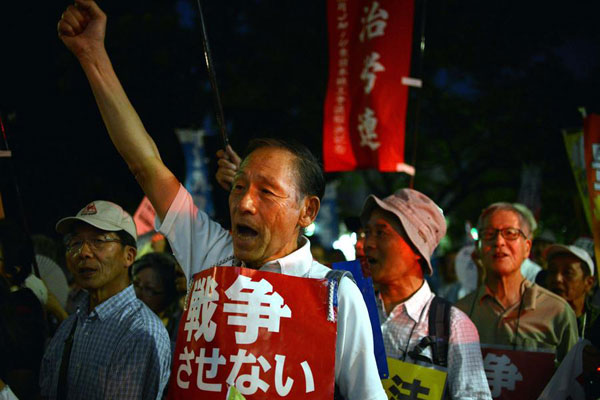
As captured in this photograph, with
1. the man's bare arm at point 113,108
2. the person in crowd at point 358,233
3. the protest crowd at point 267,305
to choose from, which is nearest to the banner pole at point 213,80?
the protest crowd at point 267,305

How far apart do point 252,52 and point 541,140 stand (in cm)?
727

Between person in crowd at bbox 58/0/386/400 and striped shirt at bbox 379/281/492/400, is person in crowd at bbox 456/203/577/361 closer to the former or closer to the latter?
striped shirt at bbox 379/281/492/400

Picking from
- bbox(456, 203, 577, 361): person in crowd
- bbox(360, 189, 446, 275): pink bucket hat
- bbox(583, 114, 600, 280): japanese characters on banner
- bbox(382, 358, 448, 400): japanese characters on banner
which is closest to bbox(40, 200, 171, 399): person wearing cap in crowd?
bbox(382, 358, 448, 400): japanese characters on banner

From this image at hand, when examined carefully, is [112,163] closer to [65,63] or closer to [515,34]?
[65,63]

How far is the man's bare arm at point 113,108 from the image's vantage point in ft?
8.51

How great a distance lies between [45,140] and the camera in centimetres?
1138

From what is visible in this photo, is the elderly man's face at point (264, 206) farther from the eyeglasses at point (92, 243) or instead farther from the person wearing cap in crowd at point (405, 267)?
the eyeglasses at point (92, 243)

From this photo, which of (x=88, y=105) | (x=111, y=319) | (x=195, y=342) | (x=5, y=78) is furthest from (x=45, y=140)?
(x=195, y=342)

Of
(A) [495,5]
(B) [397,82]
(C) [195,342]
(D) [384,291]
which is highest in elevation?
(A) [495,5]

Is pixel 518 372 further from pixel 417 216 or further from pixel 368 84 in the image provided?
pixel 368 84

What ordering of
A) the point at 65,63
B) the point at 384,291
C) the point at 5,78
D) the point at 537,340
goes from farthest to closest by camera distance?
the point at 65,63 < the point at 5,78 < the point at 537,340 < the point at 384,291

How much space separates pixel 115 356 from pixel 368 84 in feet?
15.2

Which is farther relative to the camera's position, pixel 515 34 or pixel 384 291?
pixel 515 34

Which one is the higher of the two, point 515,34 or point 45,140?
point 515,34
